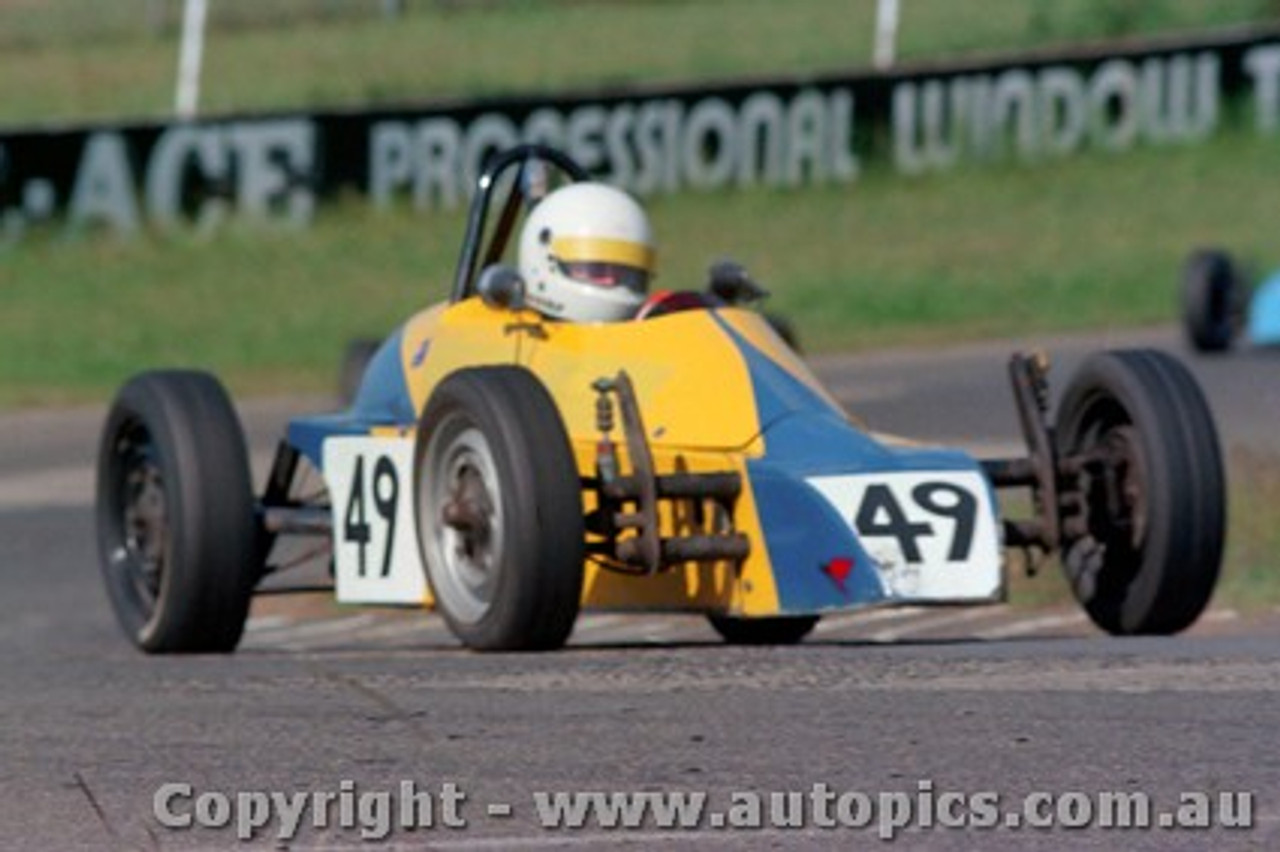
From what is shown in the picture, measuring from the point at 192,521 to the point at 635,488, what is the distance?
1.46 metres

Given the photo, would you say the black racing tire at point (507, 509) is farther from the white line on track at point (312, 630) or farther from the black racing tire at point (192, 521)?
the white line on track at point (312, 630)

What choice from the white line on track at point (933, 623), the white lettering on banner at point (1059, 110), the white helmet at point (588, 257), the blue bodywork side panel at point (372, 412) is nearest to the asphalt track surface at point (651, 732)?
the blue bodywork side panel at point (372, 412)

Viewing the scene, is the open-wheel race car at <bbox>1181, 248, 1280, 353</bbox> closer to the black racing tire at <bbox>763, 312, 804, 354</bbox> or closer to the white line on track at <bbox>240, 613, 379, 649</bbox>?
the white line on track at <bbox>240, 613, 379, 649</bbox>

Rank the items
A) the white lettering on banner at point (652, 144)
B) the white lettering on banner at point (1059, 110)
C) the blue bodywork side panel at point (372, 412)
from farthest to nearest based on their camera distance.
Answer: the white lettering on banner at point (1059, 110), the white lettering on banner at point (652, 144), the blue bodywork side panel at point (372, 412)

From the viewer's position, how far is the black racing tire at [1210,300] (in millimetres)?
19797

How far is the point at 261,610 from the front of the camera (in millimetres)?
13516

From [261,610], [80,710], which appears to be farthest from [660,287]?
[80,710]

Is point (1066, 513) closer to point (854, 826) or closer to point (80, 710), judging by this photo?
point (80, 710)

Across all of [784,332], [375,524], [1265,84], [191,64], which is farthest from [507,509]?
[1265,84]

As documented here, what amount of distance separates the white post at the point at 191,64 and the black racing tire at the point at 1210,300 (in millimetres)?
7970

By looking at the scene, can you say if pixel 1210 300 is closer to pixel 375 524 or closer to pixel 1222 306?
pixel 1222 306

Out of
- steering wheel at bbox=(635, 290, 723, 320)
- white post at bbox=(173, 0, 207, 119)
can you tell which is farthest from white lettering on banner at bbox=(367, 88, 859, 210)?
steering wheel at bbox=(635, 290, 723, 320)

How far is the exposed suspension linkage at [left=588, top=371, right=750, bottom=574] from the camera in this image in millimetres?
9000

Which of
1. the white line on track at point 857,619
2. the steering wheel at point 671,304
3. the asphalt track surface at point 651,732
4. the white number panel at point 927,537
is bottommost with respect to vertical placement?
the white line on track at point 857,619
